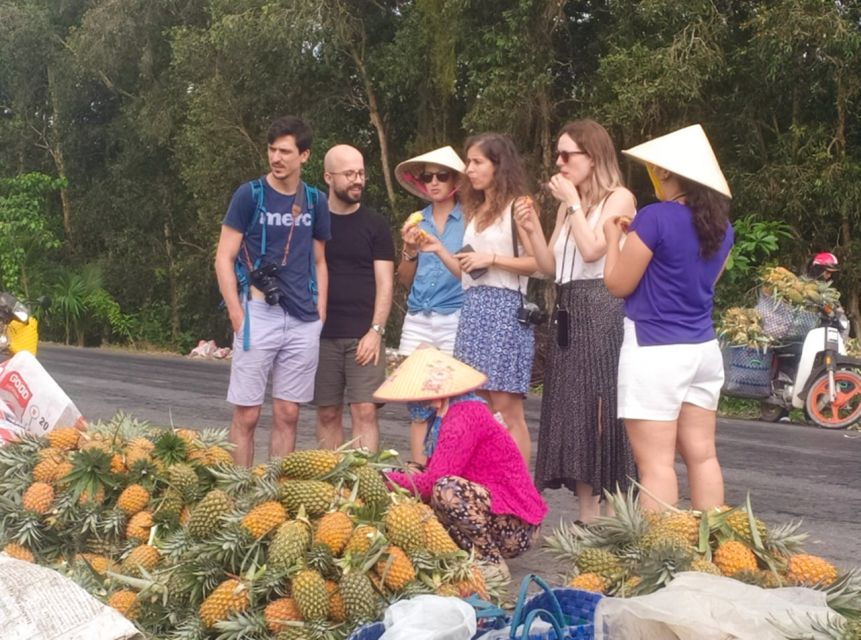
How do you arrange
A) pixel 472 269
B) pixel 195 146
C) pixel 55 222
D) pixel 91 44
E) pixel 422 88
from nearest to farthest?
pixel 472 269
pixel 422 88
pixel 195 146
pixel 91 44
pixel 55 222

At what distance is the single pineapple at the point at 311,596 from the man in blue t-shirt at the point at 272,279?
2.63m

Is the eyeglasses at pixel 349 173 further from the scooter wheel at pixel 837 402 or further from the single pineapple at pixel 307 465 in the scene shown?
the scooter wheel at pixel 837 402

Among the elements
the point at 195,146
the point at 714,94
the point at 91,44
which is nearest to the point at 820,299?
the point at 714,94

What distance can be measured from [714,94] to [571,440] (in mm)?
12333

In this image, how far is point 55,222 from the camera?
3269 cm

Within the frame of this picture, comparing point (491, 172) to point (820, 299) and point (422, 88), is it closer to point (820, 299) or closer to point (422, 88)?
point (820, 299)

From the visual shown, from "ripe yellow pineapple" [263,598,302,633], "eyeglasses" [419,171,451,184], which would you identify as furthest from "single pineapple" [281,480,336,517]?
"eyeglasses" [419,171,451,184]

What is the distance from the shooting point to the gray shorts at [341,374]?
6.83 meters

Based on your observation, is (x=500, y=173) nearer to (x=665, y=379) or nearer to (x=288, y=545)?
(x=665, y=379)

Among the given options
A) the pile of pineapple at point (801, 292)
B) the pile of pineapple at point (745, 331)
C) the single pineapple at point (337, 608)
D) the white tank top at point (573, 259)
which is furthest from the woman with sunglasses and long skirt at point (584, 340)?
the pile of pineapple at point (801, 292)

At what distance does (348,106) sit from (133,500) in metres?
18.1

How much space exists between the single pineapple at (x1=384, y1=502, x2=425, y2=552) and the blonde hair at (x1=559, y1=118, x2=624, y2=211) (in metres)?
2.22

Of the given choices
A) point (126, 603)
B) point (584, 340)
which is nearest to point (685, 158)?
point (584, 340)

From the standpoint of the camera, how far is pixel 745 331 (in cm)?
1297
